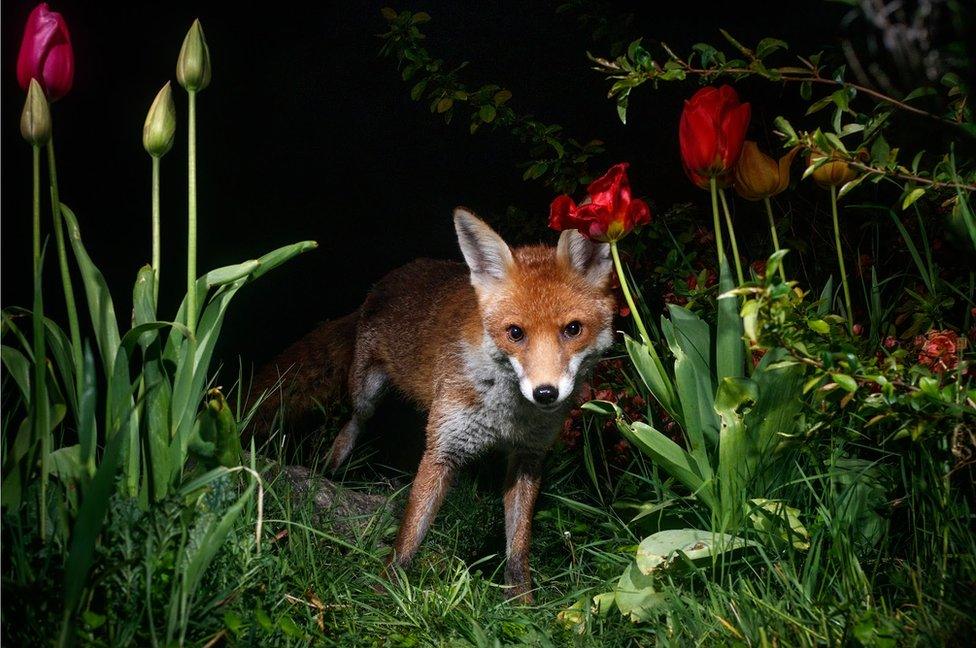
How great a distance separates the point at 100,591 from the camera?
92.0 inches

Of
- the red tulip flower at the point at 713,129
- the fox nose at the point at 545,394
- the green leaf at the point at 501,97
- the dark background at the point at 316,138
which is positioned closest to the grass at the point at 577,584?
the fox nose at the point at 545,394

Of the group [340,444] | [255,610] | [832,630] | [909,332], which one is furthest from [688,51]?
[255,610]

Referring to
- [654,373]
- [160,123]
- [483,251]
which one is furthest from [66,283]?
[654,373]

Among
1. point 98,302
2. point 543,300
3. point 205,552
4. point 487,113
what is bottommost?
point 205,552

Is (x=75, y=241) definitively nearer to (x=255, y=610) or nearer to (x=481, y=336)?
(x=255, y=610)

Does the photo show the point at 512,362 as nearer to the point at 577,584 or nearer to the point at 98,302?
the point at 577,584

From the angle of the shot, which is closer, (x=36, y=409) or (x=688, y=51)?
(x=36, y=409)

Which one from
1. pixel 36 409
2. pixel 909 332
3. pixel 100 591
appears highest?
pixel 36 409

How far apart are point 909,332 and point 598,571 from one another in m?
1.42

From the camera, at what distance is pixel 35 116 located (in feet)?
7.93

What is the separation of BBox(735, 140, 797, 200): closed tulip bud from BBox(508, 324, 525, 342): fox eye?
95cm

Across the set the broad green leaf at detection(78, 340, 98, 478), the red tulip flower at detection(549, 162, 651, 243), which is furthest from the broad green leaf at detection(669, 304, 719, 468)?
the broad green leaf at detection(78, 340, 98, 478)

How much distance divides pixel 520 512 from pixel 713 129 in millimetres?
1736

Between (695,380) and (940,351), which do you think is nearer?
(940,351)
